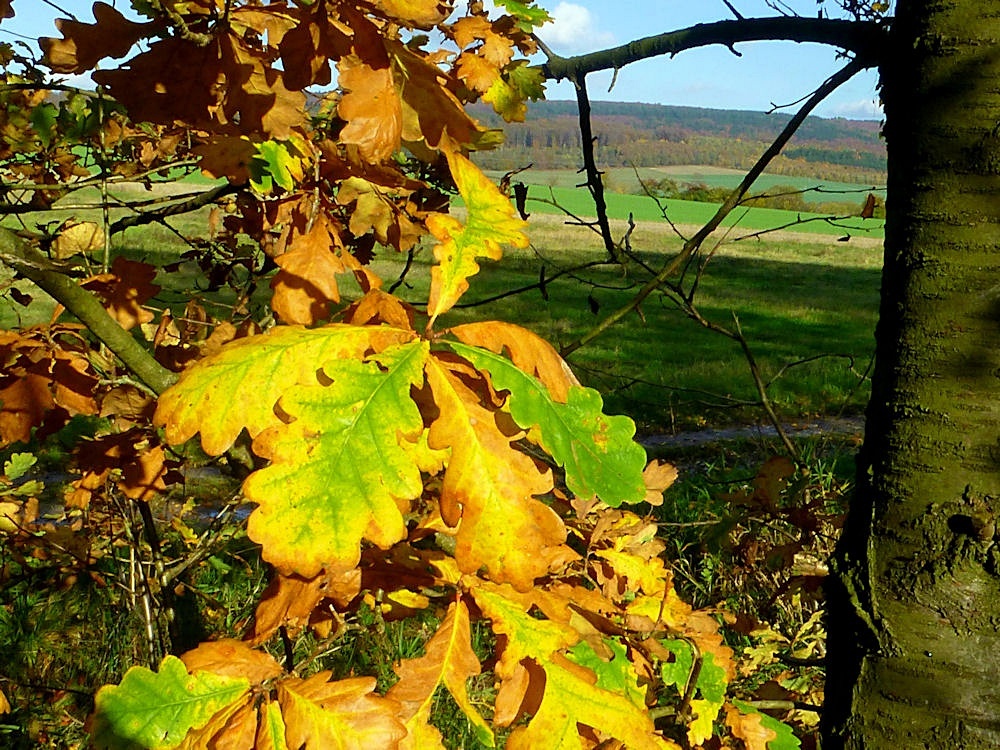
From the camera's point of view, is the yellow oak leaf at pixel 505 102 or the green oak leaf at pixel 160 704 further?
the yellow oak leaf at pixel 505 102

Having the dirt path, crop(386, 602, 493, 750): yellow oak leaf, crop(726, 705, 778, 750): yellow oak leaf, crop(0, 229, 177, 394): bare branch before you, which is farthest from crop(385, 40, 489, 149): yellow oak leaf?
the dirt path

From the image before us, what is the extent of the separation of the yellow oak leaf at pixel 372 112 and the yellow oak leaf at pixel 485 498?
33 centimetres

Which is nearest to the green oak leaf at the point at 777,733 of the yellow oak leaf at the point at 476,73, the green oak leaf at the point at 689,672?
the green oak leaf at the point at 689,672

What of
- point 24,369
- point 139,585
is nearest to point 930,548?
point 24,369

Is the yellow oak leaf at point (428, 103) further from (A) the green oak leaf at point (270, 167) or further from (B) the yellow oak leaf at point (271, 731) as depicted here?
(B) the yellow oak leaf at point (271, 731)

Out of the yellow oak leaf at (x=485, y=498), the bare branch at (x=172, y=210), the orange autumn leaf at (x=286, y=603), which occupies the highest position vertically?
the bare branch at (x=172, y=210)

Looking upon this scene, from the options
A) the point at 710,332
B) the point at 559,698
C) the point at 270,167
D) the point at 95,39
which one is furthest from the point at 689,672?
the point at 710,332

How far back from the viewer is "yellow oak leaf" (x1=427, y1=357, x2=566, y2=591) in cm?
89

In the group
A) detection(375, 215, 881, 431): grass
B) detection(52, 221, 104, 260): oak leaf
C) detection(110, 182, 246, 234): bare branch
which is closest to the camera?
detection(110, 182, 246, 234): bare branch

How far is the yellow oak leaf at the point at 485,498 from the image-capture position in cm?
89

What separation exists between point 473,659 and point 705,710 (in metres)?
0.63

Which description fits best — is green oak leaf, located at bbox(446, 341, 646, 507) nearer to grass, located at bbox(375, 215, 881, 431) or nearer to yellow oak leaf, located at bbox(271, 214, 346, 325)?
yellow oak leaf, located at bbox(271, 214, 346, 325)

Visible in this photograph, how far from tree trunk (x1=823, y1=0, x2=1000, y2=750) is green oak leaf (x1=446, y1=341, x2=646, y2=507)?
2.17 ft

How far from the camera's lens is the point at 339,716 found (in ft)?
3.20
